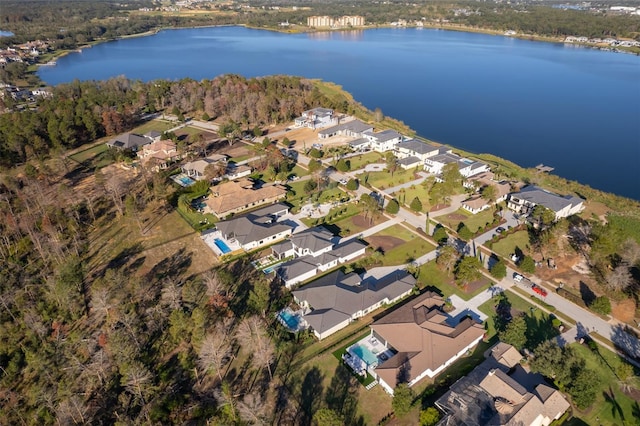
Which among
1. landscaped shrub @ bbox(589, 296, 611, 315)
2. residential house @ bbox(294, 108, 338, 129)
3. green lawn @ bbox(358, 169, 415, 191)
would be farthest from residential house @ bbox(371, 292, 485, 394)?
residential house @ bbox(294, 108, 338, 129)

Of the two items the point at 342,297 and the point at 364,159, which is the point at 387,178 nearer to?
the point at 364,159

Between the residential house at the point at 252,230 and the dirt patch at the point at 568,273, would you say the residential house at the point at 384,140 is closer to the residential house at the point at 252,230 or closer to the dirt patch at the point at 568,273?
the residential house at the point at 252,230

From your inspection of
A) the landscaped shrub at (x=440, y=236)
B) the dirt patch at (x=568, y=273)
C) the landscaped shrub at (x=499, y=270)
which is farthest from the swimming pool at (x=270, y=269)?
the dirt patch at (x=568, y=273)

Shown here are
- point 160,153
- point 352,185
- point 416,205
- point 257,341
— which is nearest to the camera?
point 257,341

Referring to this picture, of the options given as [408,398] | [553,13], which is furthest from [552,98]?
[553,13]

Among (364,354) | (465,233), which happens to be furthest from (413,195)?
(364,354)

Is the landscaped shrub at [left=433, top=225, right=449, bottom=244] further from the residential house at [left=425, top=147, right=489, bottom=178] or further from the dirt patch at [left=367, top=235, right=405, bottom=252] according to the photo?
the residential house at [left=425, top=147, right=489, bottom=178]

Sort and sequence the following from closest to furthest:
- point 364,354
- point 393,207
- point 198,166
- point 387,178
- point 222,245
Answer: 1. point 364,354
2. point 222,245
3. point 393,207
4. point 387,178
5. point 198,166
